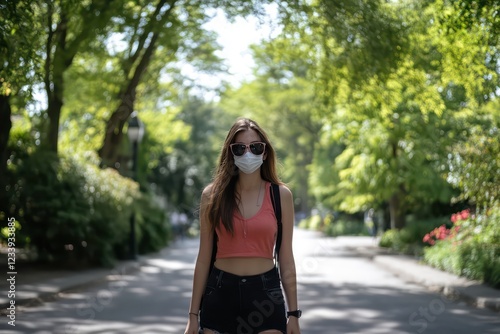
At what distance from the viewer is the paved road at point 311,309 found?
36.6ft

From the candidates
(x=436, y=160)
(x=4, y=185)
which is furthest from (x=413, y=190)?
(x=4, y=185)

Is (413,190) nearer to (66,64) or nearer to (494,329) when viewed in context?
(66,64)

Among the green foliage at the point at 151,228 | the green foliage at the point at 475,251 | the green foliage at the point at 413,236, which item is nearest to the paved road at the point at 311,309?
the green foliage at the point at 475,251

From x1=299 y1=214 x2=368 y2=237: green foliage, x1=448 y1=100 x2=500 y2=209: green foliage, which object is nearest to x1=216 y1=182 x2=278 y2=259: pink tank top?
x1=448 y1=100 x2=500 y2=209: green foliage

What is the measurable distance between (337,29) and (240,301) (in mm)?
14233

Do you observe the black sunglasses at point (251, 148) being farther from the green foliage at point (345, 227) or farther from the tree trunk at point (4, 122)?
the green foliage at point (345, 227)

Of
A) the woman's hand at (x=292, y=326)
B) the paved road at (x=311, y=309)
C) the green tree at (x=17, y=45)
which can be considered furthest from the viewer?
the paved road at (x=311, y=309)

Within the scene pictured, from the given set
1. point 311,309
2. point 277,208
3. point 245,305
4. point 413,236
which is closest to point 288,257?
point 277,208

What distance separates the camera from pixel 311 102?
2489 cm

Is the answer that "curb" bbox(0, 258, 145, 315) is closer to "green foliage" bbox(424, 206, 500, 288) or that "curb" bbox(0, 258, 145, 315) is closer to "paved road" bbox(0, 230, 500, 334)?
"paved road" bbox(0, 230, 500, 334)

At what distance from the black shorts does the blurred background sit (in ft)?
24.4

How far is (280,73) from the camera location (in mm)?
46750

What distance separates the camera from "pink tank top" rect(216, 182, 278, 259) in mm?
4430

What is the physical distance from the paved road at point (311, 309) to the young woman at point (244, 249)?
252 inches
